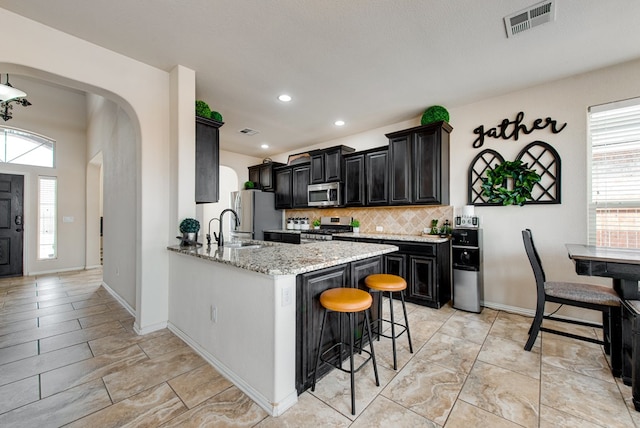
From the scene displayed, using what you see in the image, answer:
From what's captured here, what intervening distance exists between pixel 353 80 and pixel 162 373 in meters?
3.35

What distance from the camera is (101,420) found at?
1.58 m

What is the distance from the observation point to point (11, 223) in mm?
5137

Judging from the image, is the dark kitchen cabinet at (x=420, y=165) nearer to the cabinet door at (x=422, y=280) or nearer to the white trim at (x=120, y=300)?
A: the cabinet door at (x=422, y=280)

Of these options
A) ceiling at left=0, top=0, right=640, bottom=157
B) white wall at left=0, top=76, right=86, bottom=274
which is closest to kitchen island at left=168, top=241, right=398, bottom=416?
ceiling at left=0, top=0, right=640, bottom=157

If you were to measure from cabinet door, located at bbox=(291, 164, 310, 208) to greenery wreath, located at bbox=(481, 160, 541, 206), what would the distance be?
3.05 metres

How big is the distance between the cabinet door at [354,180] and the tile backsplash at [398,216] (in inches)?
14.8

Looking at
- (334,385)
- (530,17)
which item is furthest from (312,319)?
(530,17)

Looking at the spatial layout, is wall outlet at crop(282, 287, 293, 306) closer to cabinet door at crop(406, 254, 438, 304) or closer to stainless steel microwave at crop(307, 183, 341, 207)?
cabinet door at crop(406, 254, 438, 304)

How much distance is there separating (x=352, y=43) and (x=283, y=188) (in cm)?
370

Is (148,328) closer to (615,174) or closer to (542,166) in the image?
(542,166)

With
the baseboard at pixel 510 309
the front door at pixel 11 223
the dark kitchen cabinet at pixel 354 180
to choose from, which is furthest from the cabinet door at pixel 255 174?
the baseboard at pixel 510 309

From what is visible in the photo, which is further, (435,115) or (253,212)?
(253,212)

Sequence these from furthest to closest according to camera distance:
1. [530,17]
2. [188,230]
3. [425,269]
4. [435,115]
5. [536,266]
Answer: [435,115], [425,269], [188,230], [536,266], [530,17]

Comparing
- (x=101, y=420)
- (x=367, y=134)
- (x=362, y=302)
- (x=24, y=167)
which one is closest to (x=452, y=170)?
(x=367, y=134)
